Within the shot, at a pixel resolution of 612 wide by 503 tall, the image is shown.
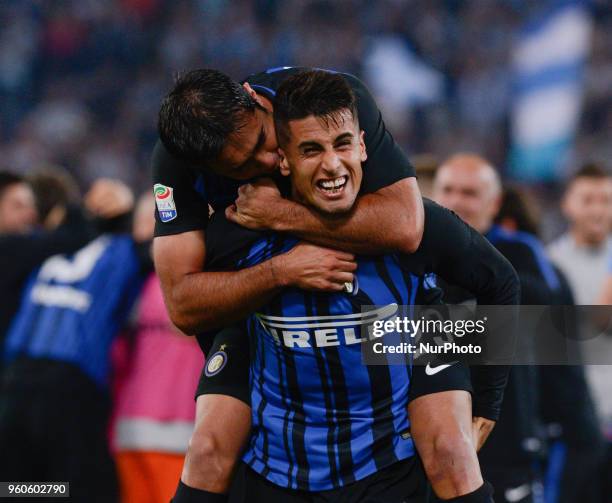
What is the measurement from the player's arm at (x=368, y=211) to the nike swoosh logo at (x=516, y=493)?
191cm

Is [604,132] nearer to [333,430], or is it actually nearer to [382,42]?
[382,42]

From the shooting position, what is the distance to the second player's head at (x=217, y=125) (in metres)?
3.24

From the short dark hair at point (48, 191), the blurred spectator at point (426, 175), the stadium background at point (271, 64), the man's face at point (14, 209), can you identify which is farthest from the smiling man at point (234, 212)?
the stadium background at point (271, 64)

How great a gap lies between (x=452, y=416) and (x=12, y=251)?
3565mm

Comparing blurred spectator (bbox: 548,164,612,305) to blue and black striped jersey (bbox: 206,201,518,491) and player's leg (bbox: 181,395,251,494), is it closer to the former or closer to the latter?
blue and black striped jersey (bbox: 206,201,518,491)

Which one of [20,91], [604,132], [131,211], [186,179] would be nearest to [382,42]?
[604,132]

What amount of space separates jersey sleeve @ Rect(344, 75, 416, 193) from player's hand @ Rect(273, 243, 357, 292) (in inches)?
8.8

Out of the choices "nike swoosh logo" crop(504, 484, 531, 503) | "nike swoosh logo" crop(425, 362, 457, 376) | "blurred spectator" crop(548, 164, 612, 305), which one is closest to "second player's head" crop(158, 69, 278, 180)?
"nike swoosh logo" crop(425, 362, 457, 376)

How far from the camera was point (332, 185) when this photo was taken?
3.23 meters

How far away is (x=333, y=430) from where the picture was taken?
3.46m

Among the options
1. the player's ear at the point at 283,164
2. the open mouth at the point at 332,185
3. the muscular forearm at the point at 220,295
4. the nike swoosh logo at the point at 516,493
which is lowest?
the nike swoosh logo at the point at 516,493

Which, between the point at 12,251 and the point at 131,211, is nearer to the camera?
the point at 12,251

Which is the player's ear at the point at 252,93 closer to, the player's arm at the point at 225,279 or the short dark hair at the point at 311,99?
the short dark hair at the point at 311,99

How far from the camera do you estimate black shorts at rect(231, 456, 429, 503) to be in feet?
11.3
